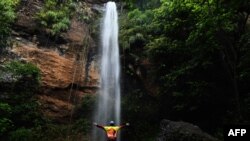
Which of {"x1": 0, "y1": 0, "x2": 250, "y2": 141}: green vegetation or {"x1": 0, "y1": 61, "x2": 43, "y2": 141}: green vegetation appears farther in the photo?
{"x1": 0, "y1": 61, "x2": 43, "y2": 141}: green vegetation

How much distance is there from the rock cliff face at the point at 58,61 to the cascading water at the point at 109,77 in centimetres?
58

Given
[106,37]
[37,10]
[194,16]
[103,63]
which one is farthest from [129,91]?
[37,10]

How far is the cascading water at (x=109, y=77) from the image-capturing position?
17.0 m

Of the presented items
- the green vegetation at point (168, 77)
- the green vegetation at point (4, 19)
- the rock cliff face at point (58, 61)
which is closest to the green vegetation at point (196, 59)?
the green vegetation at point (168, 77)

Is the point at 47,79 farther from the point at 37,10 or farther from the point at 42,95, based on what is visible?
the point at 37,10

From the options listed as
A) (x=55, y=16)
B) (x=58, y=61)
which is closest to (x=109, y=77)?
(x=58, y=61)

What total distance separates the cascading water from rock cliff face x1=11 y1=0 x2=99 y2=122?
58 centimetres

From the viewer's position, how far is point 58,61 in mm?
18359

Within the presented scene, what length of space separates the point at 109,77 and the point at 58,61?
2.93 meters

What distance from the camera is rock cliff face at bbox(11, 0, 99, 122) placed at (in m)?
17.3

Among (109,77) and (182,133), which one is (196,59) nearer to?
(109,77)

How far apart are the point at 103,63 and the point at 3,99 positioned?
19.5ft

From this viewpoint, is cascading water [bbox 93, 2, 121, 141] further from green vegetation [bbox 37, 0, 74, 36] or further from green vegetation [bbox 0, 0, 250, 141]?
green vegetation [bbox 37, 0, 74, 36]

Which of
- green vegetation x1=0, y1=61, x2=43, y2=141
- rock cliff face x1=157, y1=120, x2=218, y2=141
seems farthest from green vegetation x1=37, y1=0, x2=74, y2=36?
rock cliff face x1=157, y1=120, x2=218, y2=141
